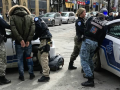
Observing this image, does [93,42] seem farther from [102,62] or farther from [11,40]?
[11,40]

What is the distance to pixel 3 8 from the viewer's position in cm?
2728

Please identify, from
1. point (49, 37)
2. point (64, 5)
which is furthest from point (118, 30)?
point (64, 5)

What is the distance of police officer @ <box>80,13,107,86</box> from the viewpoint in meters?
3.69

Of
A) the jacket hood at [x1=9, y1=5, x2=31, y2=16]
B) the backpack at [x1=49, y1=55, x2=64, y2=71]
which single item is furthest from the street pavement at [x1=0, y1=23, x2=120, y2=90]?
the jacket hood at [x1=9, y1=5, x2=31, y2=16]

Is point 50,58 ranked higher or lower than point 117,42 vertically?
lower

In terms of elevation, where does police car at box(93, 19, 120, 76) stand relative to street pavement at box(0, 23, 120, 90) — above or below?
above

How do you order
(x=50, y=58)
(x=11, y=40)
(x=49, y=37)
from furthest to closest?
(x=50, y=58)
(x=11, y=40)
(x=49, y=37)

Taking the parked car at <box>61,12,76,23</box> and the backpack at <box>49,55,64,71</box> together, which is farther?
the parked car at <box>61,12,76,23</box>

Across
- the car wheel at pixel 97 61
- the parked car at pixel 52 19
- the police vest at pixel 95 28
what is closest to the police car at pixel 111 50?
the car wheel at pixel 97 61

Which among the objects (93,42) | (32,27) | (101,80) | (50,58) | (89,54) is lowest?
(101,80)

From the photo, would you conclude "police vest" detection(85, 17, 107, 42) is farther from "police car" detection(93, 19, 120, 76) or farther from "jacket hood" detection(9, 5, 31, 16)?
"jacket hood" detection(9, 5, 31, 16)

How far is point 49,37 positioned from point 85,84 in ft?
4.56

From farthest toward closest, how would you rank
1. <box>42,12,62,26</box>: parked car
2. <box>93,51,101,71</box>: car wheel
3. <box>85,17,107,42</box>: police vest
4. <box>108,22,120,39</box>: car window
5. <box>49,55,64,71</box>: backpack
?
<box>42,12,62,26</box>: parked car
<box>49,55,64,71</box>: backpack
<box>93,51,101,71</box>: car wheel
<box>108,22,120,39</box>: car window
<box>85,17,107,42</box>: police vest

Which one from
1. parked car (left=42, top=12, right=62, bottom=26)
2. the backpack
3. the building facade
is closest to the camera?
the backpack
